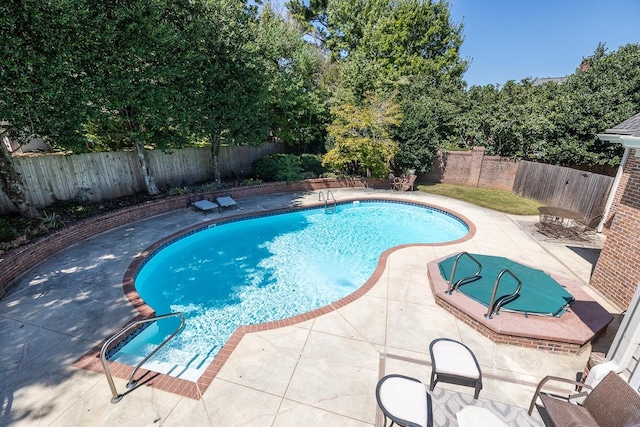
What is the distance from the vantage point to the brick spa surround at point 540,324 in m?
5.20

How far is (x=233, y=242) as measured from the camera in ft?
36.9

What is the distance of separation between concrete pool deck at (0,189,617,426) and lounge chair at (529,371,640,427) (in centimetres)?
101

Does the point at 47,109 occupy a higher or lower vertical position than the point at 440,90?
lower

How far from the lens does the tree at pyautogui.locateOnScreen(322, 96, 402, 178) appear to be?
16062 millimetres

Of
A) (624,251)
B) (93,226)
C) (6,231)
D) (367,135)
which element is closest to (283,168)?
(367,135)

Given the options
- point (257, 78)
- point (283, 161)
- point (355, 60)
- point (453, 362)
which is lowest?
point (453, 362)

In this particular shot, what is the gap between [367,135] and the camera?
16453mm

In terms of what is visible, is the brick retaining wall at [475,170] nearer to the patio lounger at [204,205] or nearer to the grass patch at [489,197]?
the grass patch at [489,197]

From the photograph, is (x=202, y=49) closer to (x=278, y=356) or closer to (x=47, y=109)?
(x=47, y=109)

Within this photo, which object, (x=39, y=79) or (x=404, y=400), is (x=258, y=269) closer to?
(x=404, y=400)

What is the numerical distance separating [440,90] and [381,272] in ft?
65.4

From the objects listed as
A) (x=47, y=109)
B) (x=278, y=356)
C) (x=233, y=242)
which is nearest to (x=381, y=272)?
(x=278, y=356)

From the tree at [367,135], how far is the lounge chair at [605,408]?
46.1 feet

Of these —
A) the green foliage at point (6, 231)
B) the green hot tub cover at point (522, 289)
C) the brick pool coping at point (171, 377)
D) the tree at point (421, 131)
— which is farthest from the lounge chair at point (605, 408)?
the tree at point (421, 131)
